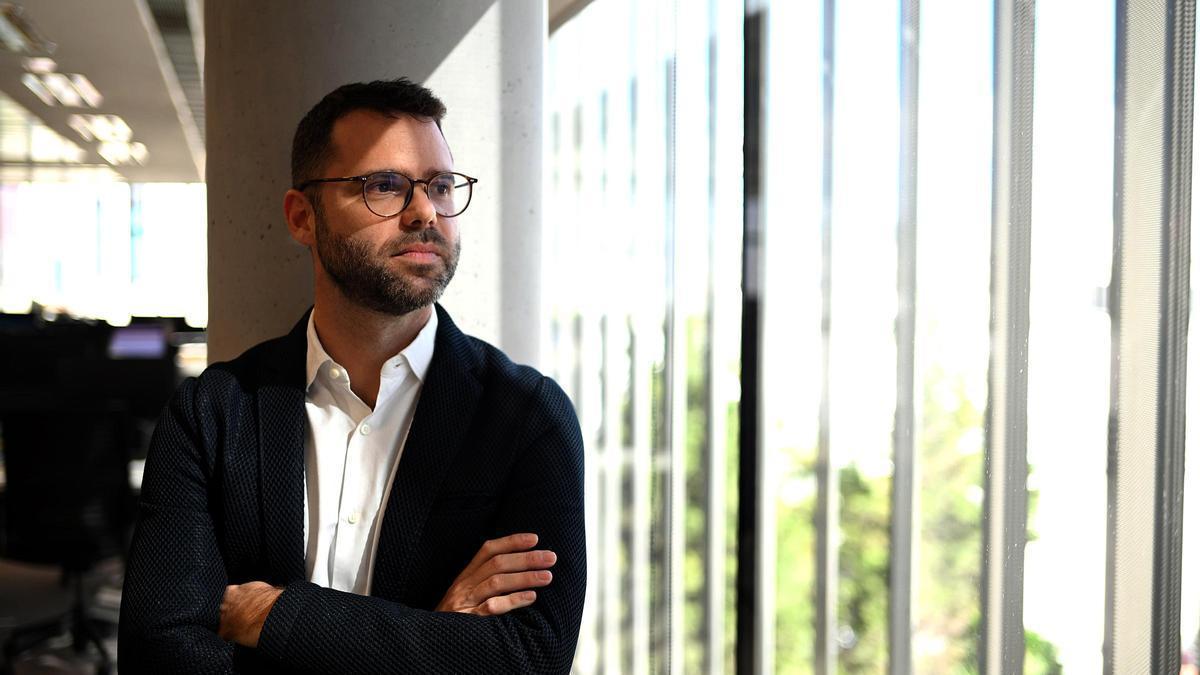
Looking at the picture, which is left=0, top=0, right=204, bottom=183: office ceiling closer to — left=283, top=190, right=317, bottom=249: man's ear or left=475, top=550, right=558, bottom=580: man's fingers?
left=283, top=190, right=317, bottom=249: man's ear

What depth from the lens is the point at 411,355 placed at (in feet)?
5.44

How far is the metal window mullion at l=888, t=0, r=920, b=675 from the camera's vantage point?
205cm

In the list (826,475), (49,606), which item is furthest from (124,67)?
(826,475)

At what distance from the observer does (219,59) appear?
2197 mm

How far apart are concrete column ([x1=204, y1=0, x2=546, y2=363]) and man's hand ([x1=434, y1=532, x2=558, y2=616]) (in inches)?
29.8

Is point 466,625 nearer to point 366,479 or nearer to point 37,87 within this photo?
point 366,479

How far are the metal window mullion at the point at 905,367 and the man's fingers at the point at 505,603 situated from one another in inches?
41.4

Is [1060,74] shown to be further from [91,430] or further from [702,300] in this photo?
[91,430]

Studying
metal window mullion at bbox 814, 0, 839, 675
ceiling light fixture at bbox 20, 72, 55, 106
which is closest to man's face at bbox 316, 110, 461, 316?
metal window mullion at bbox 814, 0, 839, 675

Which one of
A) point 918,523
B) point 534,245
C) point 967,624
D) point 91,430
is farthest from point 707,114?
point 91,430

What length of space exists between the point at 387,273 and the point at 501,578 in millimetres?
483

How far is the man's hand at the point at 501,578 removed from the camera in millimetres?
1499

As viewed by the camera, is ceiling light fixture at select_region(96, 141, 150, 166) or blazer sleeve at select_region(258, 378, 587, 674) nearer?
blazer sleeve at select_region(258, 378, 587, 674)

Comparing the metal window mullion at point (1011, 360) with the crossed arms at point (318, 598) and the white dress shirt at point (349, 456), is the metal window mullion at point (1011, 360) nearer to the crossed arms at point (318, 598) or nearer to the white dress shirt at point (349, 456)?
the crossed arms at point (318, 598)
